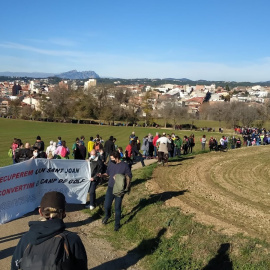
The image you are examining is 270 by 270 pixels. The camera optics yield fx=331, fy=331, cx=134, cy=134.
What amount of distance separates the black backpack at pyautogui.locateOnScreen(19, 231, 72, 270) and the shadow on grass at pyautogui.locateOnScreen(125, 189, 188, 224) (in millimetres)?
5751

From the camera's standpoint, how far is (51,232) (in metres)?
3.10

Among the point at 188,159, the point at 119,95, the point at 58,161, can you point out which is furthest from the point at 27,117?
the point at 58,161

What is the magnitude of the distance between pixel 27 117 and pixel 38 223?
9729 cm

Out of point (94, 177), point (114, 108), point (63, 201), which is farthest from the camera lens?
point (114, 108)

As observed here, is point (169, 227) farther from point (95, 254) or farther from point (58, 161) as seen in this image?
point (58, 161)

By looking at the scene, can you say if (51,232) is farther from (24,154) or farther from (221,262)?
(24,154)

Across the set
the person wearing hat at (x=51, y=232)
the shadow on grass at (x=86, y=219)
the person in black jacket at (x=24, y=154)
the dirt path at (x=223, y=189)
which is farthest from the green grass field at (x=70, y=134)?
the person wearing hat at (x=51, y=232)

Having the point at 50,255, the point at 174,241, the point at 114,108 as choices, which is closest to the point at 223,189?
the point at 174,241

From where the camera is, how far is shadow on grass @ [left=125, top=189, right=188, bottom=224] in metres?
9.22

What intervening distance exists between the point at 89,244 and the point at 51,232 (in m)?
4.76

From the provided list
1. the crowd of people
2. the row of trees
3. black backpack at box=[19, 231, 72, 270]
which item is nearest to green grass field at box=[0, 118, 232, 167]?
the row of trees

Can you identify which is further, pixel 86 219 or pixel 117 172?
pixel 86 219

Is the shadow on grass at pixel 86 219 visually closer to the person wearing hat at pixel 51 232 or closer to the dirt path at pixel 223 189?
the dirt path at pixel 223 189

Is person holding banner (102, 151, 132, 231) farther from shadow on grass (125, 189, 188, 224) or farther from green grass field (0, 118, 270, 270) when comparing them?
shadow on grass (125, 189, 188, 224)
